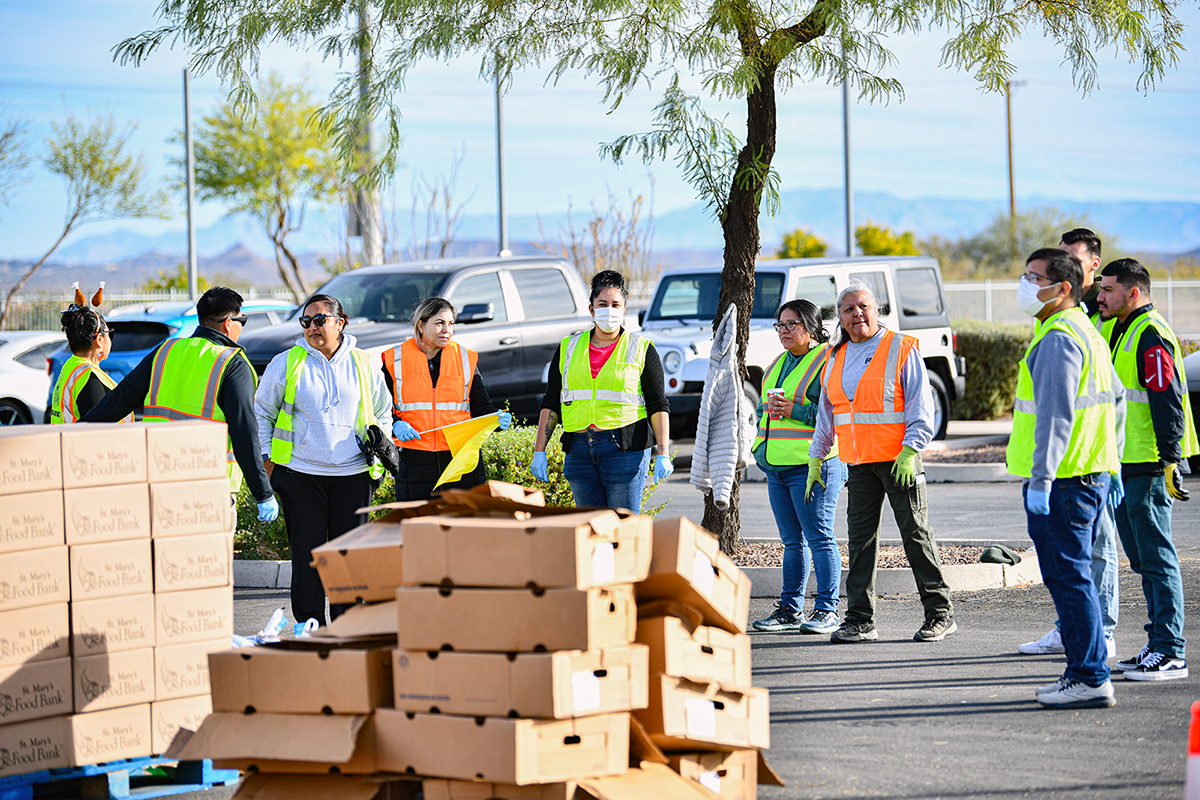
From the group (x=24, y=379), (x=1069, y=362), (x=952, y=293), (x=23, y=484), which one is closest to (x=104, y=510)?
(x=23, y=484)

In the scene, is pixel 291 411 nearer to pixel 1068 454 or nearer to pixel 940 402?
pixel 1068 454

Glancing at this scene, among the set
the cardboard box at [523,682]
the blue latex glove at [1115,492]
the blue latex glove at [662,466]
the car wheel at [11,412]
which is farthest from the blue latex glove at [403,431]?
the car wheel at [11,412]

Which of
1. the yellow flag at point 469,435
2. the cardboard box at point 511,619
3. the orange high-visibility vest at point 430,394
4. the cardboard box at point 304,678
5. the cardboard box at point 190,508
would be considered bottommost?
the cardboard box at point 304,678

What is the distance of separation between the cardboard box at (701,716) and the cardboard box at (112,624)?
76.4 inches

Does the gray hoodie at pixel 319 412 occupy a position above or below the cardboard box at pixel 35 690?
above

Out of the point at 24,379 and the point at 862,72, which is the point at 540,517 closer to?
the point at 862,72

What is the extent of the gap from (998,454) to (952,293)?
2618 centimetres

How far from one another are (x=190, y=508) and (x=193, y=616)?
412mm

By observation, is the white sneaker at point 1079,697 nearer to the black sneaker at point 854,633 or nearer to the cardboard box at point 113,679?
the black sneaker at point 854,633

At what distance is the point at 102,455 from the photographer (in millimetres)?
4824

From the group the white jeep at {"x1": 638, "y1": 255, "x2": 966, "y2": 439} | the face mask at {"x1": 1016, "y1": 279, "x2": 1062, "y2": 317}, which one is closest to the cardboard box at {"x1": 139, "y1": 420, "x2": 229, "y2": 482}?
the face mask at {"x1": 1016, "y1": 279, "x2": 1062, "y2": 317}

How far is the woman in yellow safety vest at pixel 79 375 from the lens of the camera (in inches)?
287

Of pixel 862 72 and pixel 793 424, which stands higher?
pixel 862 72

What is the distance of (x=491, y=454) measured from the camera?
30.7 ft
